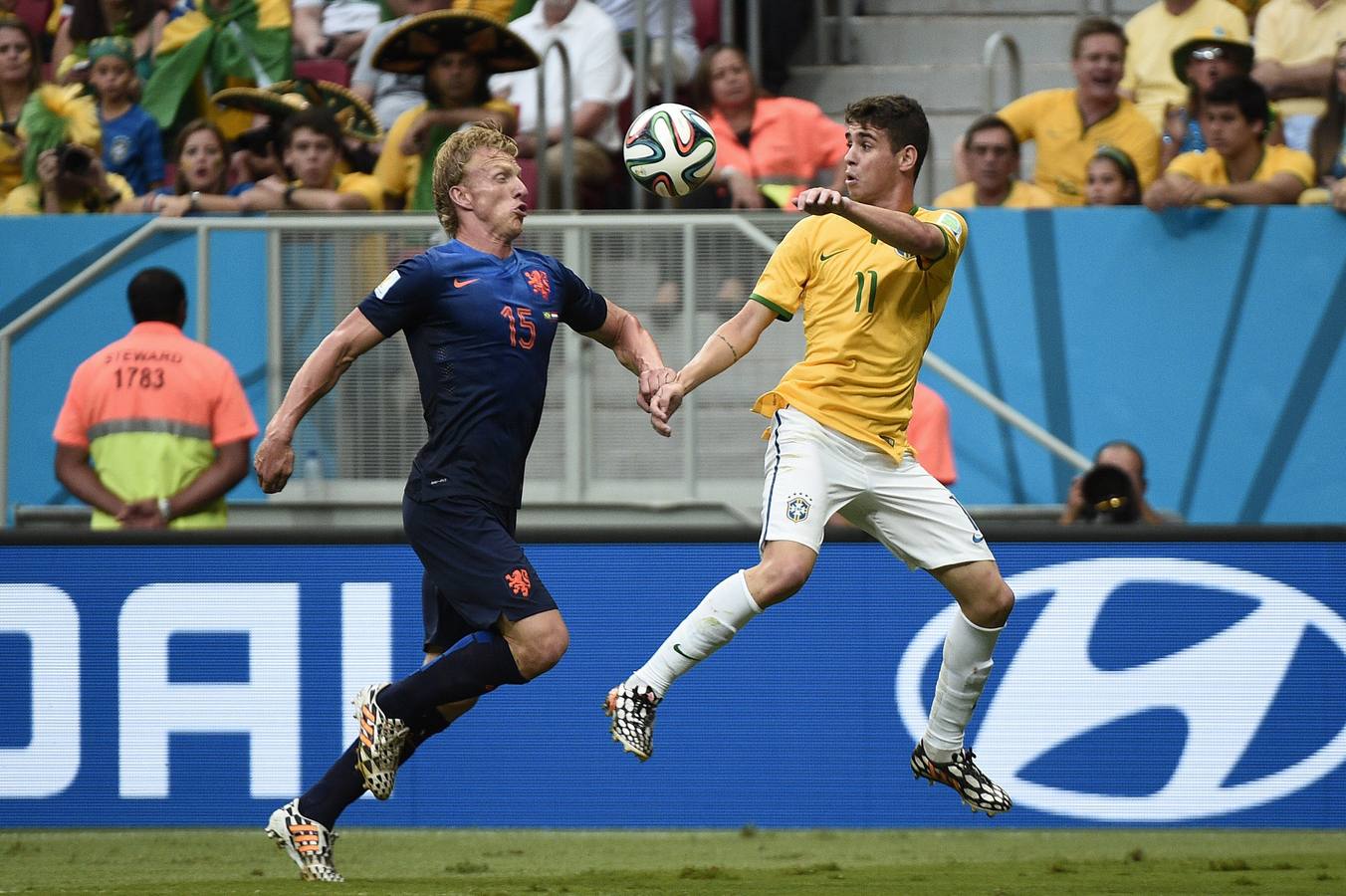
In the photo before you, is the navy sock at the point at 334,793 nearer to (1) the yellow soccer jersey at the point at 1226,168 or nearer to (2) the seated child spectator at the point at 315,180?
Answer: (2) the seated child spectator at the point at 315,180

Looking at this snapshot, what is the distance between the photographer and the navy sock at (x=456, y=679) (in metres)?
6.67

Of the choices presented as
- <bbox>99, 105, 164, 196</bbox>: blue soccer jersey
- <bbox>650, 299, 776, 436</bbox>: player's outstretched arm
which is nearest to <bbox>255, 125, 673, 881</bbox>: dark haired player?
<bbox>650, 299, 776, 436</bbox>: player's outstretched arm

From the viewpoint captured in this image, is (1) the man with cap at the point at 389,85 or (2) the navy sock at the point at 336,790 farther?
(1) the man with cap at the point at 389,85

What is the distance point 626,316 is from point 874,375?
93 centimetres

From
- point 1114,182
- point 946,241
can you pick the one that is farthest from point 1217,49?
point 946,241

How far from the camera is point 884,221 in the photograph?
6387mm

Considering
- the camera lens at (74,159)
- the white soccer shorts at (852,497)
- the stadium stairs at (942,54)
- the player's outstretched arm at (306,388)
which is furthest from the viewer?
the stadium stairs at (942,54)

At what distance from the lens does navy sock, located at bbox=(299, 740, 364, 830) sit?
6.93 meters

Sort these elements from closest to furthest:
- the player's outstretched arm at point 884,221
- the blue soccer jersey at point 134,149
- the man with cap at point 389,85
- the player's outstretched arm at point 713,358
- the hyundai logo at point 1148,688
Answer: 1. the player's outstretched arm at point 884,221
2. the player's outstretched arm at point 713,358
3. the hyundai logo at point 1148,688
4. the blue soccer jersey at point 134,149
5. the man with cap at point 389,85

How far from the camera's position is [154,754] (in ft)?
28.6

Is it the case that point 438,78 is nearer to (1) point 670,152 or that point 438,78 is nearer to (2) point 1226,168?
(1) point 670,152

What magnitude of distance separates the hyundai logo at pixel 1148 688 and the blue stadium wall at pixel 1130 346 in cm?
155

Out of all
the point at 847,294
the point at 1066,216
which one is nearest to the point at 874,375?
the point at 847,294

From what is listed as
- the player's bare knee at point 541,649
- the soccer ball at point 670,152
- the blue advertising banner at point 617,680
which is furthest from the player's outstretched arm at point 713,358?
the blue advertising banner at point 617,680
